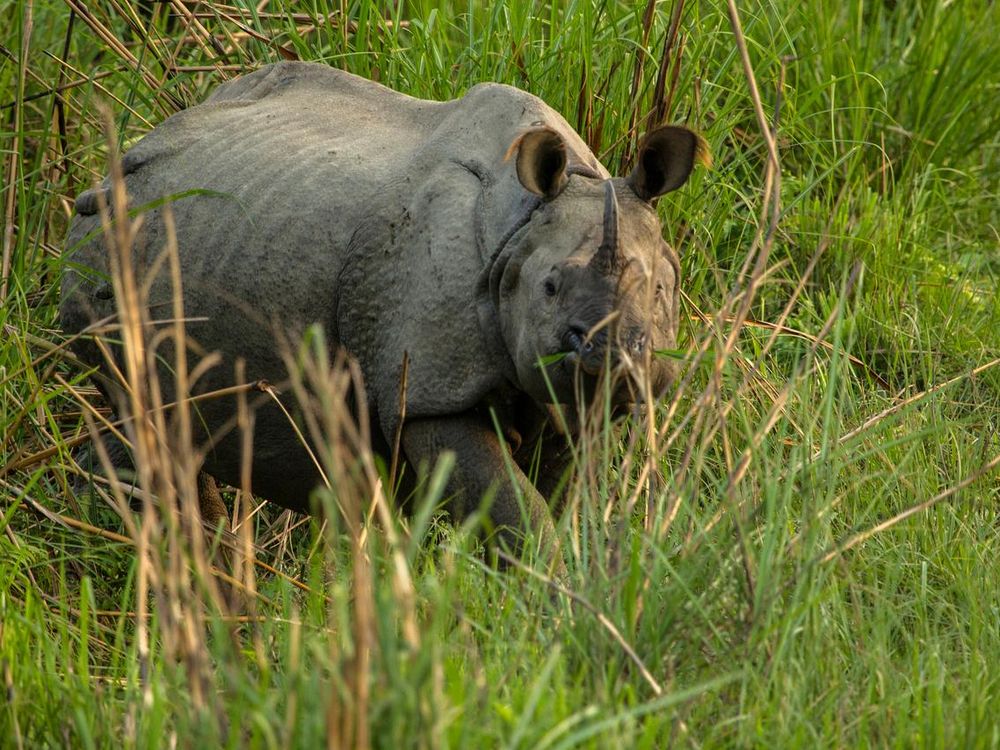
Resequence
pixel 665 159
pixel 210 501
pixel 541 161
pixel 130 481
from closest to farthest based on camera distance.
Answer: pixel 541 161, pixel 665 159, pixel 210 501, pixel 130 481

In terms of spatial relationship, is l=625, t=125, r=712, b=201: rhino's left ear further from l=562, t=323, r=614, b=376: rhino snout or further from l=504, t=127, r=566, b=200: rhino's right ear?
l=562, t=323, r=614, b=376: rhino snout

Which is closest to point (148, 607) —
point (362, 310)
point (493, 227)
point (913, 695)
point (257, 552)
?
point (257, 552)

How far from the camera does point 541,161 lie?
3.67 meters

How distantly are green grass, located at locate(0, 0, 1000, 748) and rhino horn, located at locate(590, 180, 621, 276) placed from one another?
248mm

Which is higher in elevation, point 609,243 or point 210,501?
point 609,243

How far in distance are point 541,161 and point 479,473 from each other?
2.36ft

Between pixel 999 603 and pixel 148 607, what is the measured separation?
2150 mm

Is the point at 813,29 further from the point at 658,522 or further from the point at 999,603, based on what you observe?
the point at 658,522

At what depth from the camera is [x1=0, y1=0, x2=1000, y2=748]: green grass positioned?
257 cm

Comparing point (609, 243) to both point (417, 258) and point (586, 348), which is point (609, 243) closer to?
point (586, 348)

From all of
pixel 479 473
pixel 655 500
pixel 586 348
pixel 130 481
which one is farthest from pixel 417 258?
pixel 130 481

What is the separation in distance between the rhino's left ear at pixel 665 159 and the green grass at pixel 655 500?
13.1 inches

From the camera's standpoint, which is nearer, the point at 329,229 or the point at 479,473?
the point at 479,473

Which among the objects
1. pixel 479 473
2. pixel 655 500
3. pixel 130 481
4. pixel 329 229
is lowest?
pixel 130 481
